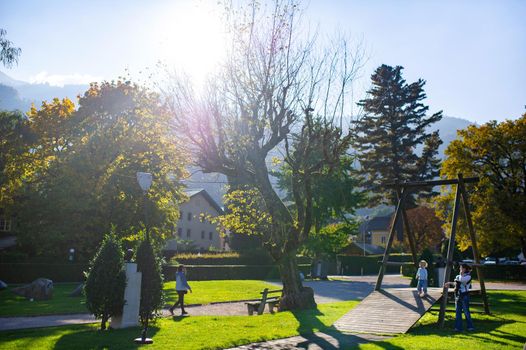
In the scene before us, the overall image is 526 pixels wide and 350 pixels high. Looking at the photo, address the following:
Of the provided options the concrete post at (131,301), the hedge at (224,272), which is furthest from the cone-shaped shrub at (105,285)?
the hedge at (224,272)

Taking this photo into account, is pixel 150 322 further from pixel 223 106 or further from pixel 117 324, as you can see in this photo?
pixel 223 106

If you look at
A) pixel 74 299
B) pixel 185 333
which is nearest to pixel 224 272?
pixel 74 299

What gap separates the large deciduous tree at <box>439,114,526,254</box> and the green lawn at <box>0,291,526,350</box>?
1988 cm

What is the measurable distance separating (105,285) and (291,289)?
8.13 metres

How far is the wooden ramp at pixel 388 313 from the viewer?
1334cm

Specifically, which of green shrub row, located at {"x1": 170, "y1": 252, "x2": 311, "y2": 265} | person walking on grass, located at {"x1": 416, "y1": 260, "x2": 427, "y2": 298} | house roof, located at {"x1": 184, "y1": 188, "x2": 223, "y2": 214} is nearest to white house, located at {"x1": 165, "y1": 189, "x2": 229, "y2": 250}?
house roof, located at {"x1": 184, "y1": 188, "x2": 223, "y2": 214}

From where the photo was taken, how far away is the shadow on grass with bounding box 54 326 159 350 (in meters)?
10.8

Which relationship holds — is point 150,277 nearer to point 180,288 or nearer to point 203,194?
point 180,288

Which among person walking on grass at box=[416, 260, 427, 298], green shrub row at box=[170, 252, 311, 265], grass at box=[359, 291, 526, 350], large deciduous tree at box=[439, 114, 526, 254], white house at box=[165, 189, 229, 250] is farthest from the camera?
white house at box=[165, 189, 229, 250]

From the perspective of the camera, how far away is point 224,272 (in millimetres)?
40750

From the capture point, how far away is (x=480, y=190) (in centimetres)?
3738

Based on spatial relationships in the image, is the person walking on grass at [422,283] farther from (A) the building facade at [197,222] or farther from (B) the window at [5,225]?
(A) the building facade at [197,222]

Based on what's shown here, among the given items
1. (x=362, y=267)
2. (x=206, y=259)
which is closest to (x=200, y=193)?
(x=362, y=267)

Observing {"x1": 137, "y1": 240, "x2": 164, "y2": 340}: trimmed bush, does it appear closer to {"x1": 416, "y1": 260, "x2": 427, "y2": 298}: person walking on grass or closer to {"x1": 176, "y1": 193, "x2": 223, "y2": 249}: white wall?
{"x1": 416, "y1": 260, "x2": 427, "y2": 298}: person walking on grass
